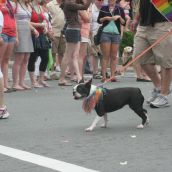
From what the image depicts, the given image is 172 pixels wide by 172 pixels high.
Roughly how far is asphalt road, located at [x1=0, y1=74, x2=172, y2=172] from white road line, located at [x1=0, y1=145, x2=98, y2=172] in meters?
0.09

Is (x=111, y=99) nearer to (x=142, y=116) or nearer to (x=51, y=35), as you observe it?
(x=142, y=116)

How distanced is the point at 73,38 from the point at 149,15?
334 centimetres

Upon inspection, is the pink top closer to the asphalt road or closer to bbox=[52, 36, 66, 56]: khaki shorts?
bbox=[52, 36, 66, 56]: khaki shorts

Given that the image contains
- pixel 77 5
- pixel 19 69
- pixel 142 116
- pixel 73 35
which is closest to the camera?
pixel 142 116

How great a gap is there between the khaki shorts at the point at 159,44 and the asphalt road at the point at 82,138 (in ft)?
2.52

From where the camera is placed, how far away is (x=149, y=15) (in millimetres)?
9758

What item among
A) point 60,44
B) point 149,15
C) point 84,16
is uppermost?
point 149,15

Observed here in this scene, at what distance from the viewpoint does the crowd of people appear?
9.80 meters

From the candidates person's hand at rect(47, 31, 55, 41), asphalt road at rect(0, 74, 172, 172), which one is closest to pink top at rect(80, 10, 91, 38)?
person's hand at rect(47, 31, 55, 41)

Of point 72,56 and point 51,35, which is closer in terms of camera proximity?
point 72,56

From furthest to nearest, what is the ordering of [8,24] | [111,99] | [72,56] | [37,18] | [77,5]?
[72,56] → [37,18] → [77,5] → [8,24] → [111,99]

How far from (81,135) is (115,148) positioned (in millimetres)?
883

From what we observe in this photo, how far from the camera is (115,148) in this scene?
22.5ft

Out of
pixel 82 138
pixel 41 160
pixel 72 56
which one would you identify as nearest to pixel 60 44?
pixel 72 56
